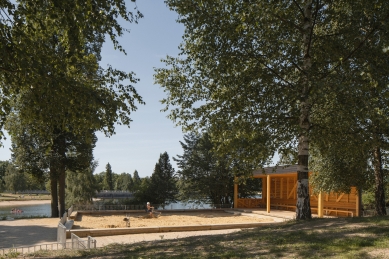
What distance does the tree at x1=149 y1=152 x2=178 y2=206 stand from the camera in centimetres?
3281

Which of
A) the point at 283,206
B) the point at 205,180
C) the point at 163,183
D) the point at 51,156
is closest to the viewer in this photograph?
the point at 51,156

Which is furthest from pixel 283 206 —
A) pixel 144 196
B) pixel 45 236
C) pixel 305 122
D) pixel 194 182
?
pixel 305 122

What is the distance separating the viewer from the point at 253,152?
10.7 meters

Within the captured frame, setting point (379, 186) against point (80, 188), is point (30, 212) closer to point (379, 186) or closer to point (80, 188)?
point (80, 188)

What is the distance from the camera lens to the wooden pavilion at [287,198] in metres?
21.7

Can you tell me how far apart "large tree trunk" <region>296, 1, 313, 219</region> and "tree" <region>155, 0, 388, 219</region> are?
3 centimetres

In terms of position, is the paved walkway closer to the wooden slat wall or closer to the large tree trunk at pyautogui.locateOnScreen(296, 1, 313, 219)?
the large tree trunk at pyautogui.locateOnScreen(296, 1, 313, 219)

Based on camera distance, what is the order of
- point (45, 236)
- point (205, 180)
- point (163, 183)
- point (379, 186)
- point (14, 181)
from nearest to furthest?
point (379, 186), point (45, 236), point (205, 180), point (163, 183), point (14, 181)

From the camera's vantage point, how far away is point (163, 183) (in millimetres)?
33594

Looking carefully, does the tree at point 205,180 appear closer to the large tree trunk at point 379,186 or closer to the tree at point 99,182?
the tree at point 99,182

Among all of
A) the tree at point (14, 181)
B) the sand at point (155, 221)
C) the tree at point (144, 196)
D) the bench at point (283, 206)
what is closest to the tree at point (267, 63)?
the sand at point (155, 221)

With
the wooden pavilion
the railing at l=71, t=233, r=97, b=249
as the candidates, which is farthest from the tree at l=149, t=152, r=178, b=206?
the railing at l=71, t=233, r=97, b=249

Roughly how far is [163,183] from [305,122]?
24383 mm

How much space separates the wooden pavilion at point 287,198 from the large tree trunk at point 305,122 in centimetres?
930
